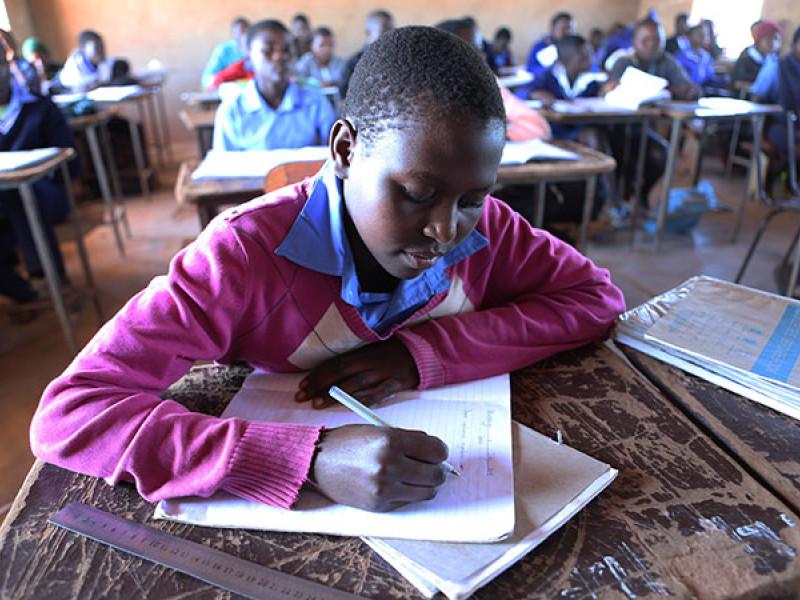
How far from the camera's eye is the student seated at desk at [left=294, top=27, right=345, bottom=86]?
6074 mm

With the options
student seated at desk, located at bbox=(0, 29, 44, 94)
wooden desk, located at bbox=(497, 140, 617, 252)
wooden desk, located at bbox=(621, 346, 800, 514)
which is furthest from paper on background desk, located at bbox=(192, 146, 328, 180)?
student seated at desk, located at bbox=(0, 29, 44, 94)

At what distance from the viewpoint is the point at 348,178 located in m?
0.76

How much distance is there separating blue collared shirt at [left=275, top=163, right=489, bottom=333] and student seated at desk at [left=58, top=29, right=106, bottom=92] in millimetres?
4756

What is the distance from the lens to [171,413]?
64 cm

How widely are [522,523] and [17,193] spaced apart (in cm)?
290

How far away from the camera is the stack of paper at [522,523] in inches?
19.9

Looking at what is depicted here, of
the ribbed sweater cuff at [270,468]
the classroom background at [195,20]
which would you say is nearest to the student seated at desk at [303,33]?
the classroom background at [195,20]

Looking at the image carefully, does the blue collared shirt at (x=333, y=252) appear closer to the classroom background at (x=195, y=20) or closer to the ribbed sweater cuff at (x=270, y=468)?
the ribbed sweater cuff at (x=270, y=468)

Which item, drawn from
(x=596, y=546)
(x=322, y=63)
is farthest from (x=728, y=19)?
(x=596, y=546)

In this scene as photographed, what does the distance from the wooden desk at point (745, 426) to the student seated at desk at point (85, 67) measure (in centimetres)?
509

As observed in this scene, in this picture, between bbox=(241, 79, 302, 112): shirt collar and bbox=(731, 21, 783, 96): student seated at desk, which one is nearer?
bbox=(241, 79, 302, 112): shirt collar

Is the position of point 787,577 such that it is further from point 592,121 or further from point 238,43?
point 238,43

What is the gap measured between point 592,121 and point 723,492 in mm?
2944

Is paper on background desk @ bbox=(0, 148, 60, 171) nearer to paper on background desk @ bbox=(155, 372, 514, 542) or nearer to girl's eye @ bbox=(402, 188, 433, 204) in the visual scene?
paper on background desk @ bbox=(155, 372, 514, 542)
